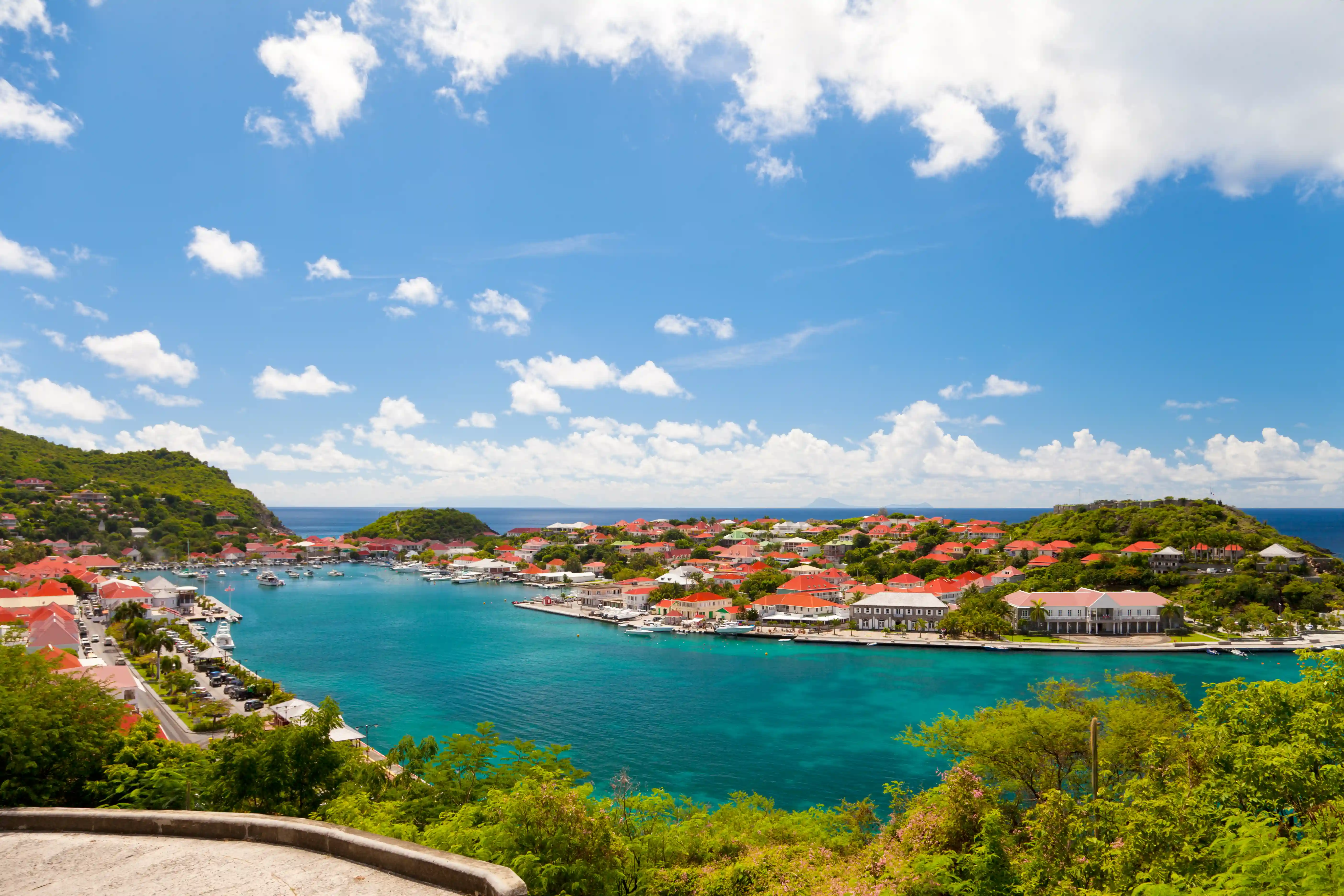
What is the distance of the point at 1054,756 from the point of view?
1278cm

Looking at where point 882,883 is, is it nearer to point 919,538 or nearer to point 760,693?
point 760,693

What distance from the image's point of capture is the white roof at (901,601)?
41.9 m

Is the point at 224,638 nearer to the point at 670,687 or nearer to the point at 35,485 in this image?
the point at 670,687

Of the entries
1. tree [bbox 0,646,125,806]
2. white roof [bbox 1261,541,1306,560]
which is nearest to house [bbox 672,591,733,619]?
white roof [bbox 1261,541,1306,560]

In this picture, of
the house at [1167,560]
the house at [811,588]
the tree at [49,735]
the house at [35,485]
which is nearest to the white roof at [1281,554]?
the house at [1167,560]

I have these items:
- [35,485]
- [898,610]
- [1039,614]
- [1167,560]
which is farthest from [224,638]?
[35,485]

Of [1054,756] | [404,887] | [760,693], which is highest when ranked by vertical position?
[404,887]

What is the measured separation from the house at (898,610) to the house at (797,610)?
134 cm

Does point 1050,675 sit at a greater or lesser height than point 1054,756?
lesser

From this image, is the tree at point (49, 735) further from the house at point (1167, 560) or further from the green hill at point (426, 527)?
the green hill at point (426, 527)

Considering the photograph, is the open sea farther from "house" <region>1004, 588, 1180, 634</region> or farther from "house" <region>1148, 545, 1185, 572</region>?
"house" <region>1148, 545, 1185, 572</region>

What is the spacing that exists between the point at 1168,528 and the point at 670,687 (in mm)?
49849

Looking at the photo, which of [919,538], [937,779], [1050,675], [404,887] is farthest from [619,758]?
[919,538]

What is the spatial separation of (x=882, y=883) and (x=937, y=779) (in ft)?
38.7
